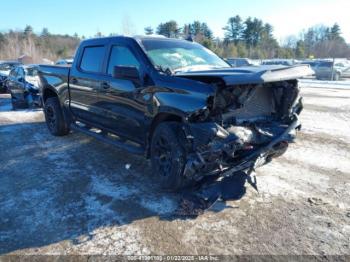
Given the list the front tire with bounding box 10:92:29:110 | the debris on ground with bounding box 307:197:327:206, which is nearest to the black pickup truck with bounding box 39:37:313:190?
the debris on ground with bounding box 307:197:327:206

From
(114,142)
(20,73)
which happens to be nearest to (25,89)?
(20,73)

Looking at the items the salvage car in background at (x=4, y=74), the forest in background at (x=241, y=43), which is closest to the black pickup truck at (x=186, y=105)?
the salvage car in background at (x=4, y=74)

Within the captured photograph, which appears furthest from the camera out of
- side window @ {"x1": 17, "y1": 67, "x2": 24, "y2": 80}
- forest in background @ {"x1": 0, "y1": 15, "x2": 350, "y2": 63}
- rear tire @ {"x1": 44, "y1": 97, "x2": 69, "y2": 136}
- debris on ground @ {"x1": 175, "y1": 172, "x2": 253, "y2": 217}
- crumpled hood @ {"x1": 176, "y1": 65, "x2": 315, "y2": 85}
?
forest in background @ {"x1": 0, "y1": 15, "x2": 350, "y2": 63}

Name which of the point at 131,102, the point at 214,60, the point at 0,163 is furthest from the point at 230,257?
the point at 0,163

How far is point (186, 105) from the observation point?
3.42m

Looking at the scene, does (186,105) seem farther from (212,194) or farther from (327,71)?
(327,71)

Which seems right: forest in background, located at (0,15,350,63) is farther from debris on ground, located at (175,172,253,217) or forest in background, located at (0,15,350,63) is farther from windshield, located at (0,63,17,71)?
debris on ground, located at (175,172,253,217)

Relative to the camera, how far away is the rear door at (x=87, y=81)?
5027 mm

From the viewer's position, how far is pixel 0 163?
16.8 feet

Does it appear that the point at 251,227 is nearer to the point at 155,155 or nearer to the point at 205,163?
the point at 205,163

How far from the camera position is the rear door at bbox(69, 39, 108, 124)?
5.03 metres

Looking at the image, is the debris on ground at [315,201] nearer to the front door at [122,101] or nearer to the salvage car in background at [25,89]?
the front door at [122,101]

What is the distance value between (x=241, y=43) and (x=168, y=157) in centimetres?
5531

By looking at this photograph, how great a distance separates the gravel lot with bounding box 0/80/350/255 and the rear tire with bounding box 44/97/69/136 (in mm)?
1046
